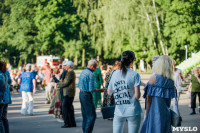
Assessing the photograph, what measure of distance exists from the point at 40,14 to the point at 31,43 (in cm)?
656

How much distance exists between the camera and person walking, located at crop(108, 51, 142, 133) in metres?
5.20

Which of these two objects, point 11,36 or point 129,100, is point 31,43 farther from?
→ point 129,100

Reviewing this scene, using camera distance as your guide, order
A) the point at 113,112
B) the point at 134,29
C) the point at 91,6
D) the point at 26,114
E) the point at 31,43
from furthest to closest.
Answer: the point at 31,43, the point at 91,6, the point at 134,29, the point at 26,114, the point at 113,112

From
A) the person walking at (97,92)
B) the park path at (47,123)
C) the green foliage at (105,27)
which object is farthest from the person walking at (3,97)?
the green foliage at (105,27)

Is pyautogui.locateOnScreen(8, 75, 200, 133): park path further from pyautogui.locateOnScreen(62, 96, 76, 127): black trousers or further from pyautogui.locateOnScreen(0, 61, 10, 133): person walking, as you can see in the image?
pyautogui.locateOnScreen(0, 61, 10, 133): person walking

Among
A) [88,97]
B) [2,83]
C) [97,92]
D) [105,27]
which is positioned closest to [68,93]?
[88,97]

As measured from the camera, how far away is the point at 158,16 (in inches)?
1555

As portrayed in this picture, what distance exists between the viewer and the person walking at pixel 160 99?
5.11m

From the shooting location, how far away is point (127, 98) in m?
5.22

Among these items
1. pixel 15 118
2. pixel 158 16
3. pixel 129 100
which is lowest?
pixel 15 118

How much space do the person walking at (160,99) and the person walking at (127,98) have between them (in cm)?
17

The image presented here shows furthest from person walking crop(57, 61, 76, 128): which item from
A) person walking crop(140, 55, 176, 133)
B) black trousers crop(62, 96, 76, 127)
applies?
person walking crop(140, 55, 176, 133)

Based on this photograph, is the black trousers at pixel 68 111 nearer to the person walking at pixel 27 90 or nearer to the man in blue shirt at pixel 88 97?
the man in blue shirt at pixel 88 97

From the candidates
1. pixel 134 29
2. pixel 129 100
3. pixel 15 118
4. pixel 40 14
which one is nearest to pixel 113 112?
pixel 129 100
